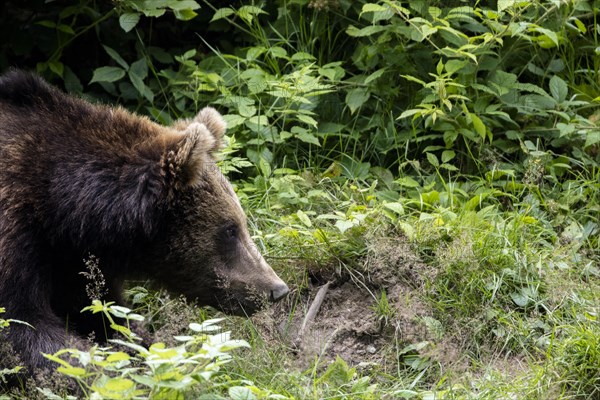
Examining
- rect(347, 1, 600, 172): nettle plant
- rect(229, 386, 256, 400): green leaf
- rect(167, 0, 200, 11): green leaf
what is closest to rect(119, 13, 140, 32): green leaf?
rect(167, 0, 200, 11): green leaf

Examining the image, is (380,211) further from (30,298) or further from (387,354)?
(30,298)

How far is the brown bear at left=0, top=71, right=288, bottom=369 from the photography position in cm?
538

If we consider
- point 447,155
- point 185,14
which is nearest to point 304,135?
point 447,155

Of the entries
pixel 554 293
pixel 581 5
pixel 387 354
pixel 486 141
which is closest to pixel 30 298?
pixel 387 354

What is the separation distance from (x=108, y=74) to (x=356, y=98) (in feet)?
6.75

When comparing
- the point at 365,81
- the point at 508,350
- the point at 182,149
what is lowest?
the point at 508,350

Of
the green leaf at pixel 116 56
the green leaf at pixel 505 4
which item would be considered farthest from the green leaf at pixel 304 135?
the green leaf at pixel 505 4

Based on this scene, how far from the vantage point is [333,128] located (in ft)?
25.7

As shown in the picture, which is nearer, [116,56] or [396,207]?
[396,207]

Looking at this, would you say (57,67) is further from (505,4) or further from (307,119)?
(505,4)

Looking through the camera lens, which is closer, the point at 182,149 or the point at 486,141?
the point at 182,149

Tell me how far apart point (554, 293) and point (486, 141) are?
1.89m

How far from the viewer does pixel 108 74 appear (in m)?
8.03

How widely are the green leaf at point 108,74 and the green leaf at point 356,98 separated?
1882mm
